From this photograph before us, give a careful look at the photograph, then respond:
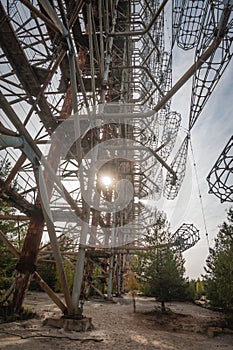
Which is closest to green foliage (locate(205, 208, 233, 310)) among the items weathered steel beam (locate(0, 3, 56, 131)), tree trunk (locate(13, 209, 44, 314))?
tree trunk (locate(13, 209, 44, 314))

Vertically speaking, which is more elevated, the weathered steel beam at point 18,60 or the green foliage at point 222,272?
the weathered steel beam at point 18,60

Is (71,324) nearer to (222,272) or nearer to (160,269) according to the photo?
(222,272)

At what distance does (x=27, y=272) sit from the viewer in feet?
27.2

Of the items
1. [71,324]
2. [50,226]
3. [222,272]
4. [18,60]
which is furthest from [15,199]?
[222,272]

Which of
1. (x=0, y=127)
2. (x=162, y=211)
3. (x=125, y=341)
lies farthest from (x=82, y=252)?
(x=162, y=211)

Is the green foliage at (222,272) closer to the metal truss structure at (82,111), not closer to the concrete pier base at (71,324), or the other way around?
the metal truss structure at (82,111)

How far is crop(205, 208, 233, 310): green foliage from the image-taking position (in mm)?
10109

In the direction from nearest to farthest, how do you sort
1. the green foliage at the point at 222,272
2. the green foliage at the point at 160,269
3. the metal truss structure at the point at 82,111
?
the metal truss structure at the point at 82,111 < the green foliage at the point at 222,272 < the green foliage at the point at 160,269

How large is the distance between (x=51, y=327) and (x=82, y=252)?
2.11 meters

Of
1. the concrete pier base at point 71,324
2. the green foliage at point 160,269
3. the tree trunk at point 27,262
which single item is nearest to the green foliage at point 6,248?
the tree trunk at point 27,262

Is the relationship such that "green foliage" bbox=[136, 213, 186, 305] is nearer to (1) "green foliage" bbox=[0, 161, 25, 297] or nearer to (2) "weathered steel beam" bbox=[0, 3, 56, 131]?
(1) "green foliage" bbox=[0, 161, 25, 297]

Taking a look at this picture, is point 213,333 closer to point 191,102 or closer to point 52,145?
point 191,102

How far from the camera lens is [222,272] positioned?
10.9 meters

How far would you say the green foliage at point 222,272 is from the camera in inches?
398
